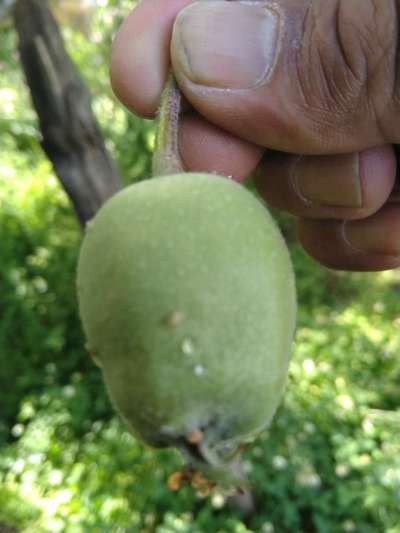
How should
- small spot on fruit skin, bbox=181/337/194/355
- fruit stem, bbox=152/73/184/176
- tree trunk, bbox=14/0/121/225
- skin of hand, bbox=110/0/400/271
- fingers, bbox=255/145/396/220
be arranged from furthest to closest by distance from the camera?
tree trunk, bbox=14/0/121/225, fingers, bbox=255/145/396/220, skin of hand, bbox=110/0/400/271, fruit stem, bbox=152/73/184/176, small spot on fruit skin, bbox=181/337/194/355

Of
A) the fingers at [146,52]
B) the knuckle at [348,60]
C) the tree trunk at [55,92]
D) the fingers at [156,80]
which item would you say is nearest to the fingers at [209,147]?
the fingers at [156,80]

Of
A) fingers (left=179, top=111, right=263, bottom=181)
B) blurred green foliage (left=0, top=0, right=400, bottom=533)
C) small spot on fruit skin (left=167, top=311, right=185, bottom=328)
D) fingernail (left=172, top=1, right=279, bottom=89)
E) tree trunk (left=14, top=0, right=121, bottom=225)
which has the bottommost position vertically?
blurred green foliage (left=0, top=0, right=400, bottom=533)

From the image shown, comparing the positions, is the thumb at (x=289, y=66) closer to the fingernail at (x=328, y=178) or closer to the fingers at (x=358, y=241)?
the fingernail at (x=328, y=178)

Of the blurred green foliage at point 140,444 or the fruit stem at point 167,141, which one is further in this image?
the blurred green foliage at point 140,444

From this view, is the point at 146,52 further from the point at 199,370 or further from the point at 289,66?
the point at 199,370

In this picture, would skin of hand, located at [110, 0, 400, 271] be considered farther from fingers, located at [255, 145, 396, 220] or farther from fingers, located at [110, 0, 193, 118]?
fingers, located at [255, 145, 396, 220]

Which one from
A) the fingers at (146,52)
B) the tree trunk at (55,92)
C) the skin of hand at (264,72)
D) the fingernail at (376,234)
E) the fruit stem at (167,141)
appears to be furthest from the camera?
the tree trunk at (55,92)

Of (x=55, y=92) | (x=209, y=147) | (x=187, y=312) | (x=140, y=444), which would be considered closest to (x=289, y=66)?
(x=209, y=147)

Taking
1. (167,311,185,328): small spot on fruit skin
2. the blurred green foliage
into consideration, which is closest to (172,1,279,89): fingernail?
(167,311,185,328): small spot on fruit skin
